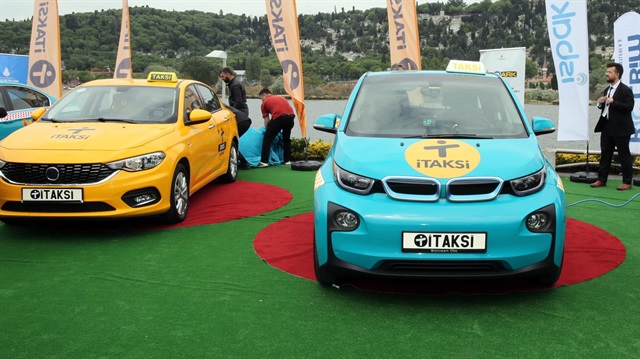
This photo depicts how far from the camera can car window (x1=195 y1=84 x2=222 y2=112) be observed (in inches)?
319

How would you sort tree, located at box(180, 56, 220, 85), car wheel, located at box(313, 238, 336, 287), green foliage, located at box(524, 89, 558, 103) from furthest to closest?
green foliage, located at box(524, 89, 558, 103), tree, located at box(180, 56, 220, 85), car wheel, located at box(313, 238, 336, 287)

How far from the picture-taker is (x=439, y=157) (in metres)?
3.95

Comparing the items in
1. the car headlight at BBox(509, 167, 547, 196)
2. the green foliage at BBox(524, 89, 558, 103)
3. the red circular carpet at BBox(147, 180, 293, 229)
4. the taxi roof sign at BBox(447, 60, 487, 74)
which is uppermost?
the taxi roof sign at BBox(447, 60, 487, 74)

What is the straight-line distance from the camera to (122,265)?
4.74m

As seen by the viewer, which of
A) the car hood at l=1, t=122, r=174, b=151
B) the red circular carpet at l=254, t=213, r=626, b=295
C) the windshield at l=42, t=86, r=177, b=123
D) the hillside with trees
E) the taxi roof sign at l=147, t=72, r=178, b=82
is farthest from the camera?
the hillside with trees

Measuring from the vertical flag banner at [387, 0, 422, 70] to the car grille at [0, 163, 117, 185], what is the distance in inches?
345

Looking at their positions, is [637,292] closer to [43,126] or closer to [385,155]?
[385,155]

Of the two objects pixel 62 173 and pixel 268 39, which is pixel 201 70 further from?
pixel 62 173

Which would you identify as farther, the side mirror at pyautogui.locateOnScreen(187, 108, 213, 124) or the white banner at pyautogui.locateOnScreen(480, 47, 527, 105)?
the white banner at pyautogui.locateOnScreen(480, 47, 527, 105)

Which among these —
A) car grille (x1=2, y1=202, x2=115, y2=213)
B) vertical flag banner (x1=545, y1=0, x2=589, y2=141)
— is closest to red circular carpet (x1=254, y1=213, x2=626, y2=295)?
car grille (x1=2, y1=202, x2=115, y2=213)

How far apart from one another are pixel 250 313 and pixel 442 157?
162 centimetres

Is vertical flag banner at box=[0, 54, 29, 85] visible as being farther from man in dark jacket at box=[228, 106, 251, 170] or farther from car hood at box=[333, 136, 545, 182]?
car hood at box=[333, 136, 545, 182]

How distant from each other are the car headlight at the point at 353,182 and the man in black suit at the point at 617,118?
19.9 feet

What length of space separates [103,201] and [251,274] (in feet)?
5.76
